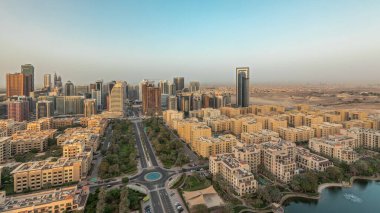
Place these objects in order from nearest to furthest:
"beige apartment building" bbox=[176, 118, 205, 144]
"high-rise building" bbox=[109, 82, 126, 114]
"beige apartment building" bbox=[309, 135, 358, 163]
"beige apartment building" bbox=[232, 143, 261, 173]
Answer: "beige apartment building" bbox=[232, 143, 261, 173] < "beige apartment building" bbox=[309, 135, 358, 163] < "beige apartment building" bbox=[176, 118, 205, 144] < "high-rise building" bbox=[109, 82, 126, 114]

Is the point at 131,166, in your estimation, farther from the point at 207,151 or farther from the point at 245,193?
the point at 245,193

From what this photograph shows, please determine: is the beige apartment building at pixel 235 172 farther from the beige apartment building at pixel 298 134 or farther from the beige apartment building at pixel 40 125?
the beige apartment building at pixel 40 125

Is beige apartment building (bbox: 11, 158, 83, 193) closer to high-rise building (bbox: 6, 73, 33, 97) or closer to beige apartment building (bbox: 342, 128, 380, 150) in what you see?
beige apartment building (bbox: 342, 128, 380, 150)

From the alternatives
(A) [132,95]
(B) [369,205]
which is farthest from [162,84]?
(B) [369,205]

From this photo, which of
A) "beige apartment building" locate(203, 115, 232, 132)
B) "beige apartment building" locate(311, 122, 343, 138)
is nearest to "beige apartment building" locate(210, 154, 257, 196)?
"beige apartment building" locate(203, 115, 232, 132)

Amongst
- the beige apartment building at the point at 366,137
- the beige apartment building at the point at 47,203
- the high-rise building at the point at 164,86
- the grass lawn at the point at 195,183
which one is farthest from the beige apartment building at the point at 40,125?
the high-rise building at the point at 164,86

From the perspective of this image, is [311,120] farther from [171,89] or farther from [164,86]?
[164,86]
